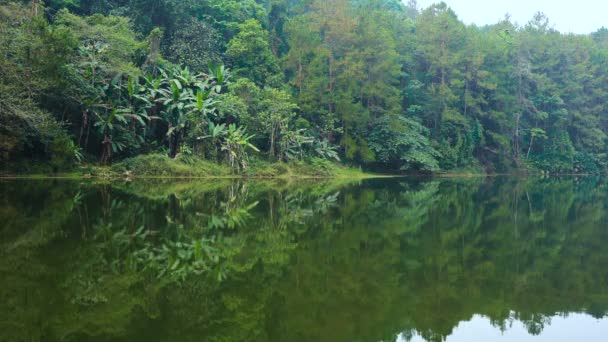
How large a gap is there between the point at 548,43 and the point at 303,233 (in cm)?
4833

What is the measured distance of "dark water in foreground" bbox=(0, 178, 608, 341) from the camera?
222 inches

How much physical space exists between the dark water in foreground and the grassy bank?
11.7 m

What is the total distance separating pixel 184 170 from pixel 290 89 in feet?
39.1

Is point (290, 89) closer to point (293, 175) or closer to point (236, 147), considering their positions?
point (293, 175)

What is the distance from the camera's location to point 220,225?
1184 centimetres

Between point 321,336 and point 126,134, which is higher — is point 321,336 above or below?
below

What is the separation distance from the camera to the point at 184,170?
28562 millimetres

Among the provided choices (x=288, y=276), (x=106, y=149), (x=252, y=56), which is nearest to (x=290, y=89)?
(x=252, y=56)

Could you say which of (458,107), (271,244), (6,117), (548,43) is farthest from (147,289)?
(548,43)

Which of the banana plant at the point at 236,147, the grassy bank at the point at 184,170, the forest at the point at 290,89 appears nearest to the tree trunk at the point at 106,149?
the forest at the point at 290,89

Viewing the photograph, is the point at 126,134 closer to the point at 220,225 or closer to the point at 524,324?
the point at 220,225

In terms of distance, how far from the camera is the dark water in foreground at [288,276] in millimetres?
5629

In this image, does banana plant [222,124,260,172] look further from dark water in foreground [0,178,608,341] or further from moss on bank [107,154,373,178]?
dark water in foreground [0,178,608,341]

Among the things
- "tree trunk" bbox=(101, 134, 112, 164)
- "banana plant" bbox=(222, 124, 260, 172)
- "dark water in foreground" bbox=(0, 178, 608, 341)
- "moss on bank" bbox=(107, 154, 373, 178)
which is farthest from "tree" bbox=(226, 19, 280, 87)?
"dark water in foreground" bbox=(0, 178, 608, 341)
